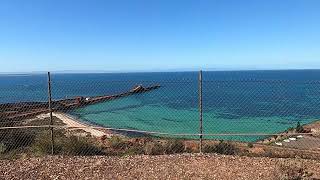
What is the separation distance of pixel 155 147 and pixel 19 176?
15.9 feet

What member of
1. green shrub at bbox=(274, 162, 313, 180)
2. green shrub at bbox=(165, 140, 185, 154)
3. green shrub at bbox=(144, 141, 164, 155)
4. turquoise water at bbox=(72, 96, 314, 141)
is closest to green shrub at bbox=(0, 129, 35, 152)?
green shrub at bbox=(144, 141, 164, 155)

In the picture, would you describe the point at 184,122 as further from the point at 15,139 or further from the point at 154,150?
the point at 154,150

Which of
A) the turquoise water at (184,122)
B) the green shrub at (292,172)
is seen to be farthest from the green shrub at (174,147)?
the turquoise water at (184,122)

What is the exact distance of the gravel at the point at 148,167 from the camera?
8570 mm

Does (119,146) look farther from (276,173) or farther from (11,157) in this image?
(276,173)

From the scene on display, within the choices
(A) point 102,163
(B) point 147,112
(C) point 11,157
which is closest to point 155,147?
(A) point 102,163

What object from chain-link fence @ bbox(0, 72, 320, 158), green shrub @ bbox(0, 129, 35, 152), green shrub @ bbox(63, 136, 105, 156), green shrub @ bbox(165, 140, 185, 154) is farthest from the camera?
green shrub @ bbox(0, 129, 35, 152)

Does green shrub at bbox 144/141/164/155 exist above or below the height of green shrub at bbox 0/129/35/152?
above

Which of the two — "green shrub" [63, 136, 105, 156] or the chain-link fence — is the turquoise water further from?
"green shrub" [63, 136, 105, 156]

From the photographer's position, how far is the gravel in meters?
8.57

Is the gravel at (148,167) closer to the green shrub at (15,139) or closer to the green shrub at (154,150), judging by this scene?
the green shrub at (154,150)

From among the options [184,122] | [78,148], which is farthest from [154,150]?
[184,122]

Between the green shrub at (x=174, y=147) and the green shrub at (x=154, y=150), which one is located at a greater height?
the green shrub at (x=154, y=150)

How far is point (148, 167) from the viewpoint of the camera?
30.0 ft
